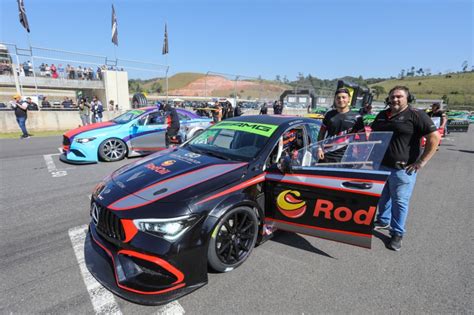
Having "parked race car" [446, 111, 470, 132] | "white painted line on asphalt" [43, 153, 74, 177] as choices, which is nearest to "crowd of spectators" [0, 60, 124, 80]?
"white painted line on asphalt" [43, 153, 74, 177]

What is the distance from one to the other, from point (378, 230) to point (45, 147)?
9.99 meters

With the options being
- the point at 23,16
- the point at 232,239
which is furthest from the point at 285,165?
the point at 23,16

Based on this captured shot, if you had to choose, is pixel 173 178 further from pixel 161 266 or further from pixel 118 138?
pixel 118 138

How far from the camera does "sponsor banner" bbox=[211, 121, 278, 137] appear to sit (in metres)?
3.28

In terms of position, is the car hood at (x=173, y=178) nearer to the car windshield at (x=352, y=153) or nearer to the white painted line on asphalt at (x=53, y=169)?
the car windshield at (x=352, y=153)

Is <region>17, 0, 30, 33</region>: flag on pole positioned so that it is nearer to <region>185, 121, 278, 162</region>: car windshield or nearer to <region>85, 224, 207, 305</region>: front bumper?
<region>185, 121, 278, 162</region>: car windshield

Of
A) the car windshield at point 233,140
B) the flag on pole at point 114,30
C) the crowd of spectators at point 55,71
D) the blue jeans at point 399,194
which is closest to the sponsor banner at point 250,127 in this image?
the car windshield at point 233,140

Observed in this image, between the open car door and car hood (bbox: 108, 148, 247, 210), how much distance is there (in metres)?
0.54

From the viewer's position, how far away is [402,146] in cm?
289

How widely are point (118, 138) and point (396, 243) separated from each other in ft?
21.3

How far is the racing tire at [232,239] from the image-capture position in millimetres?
2355

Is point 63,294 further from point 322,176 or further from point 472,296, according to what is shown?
point 472,296

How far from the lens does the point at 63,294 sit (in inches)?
88.8

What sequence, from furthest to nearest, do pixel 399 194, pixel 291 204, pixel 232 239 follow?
pixel 399 194, pixel 291 204, pixel 232 239
